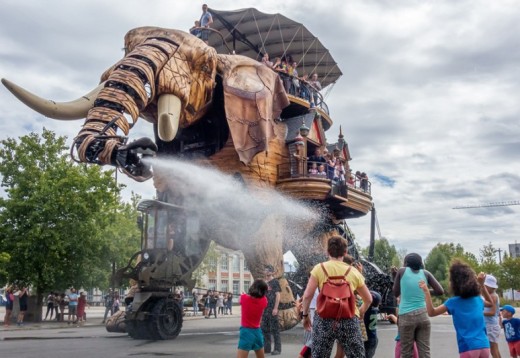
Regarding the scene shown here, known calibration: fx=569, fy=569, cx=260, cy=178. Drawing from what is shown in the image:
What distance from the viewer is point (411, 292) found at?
5945mm

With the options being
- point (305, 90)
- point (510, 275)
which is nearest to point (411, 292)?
point (305, 90)

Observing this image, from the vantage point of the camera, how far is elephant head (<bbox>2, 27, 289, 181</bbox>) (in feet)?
31.8

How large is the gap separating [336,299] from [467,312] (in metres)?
1.15

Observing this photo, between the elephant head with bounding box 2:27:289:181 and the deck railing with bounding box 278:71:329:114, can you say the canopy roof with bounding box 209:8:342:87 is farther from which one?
the elephant head with bounding box 2:27:289:181

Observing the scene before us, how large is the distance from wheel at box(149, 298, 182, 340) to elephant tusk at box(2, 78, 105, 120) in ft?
14.8

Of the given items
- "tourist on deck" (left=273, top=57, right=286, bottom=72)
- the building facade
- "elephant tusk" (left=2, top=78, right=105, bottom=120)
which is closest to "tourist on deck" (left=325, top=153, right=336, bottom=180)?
"tourist on deck" (left=273, top=57, right=286, bottom=72)

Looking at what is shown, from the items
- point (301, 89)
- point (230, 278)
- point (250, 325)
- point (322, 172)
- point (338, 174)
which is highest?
point (301, 89)

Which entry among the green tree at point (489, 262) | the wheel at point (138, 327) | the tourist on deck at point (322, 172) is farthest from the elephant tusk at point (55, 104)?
the green tree at point (489, 262)

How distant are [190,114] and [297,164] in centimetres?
390

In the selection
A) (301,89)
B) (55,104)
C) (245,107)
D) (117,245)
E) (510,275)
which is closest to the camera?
(55,104)

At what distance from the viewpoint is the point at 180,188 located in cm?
1419

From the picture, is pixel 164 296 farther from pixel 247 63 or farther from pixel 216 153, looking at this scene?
pixel 247 63

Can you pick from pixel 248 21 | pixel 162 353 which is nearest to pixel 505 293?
pixel 248 21

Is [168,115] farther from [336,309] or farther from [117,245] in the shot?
[117,245]
